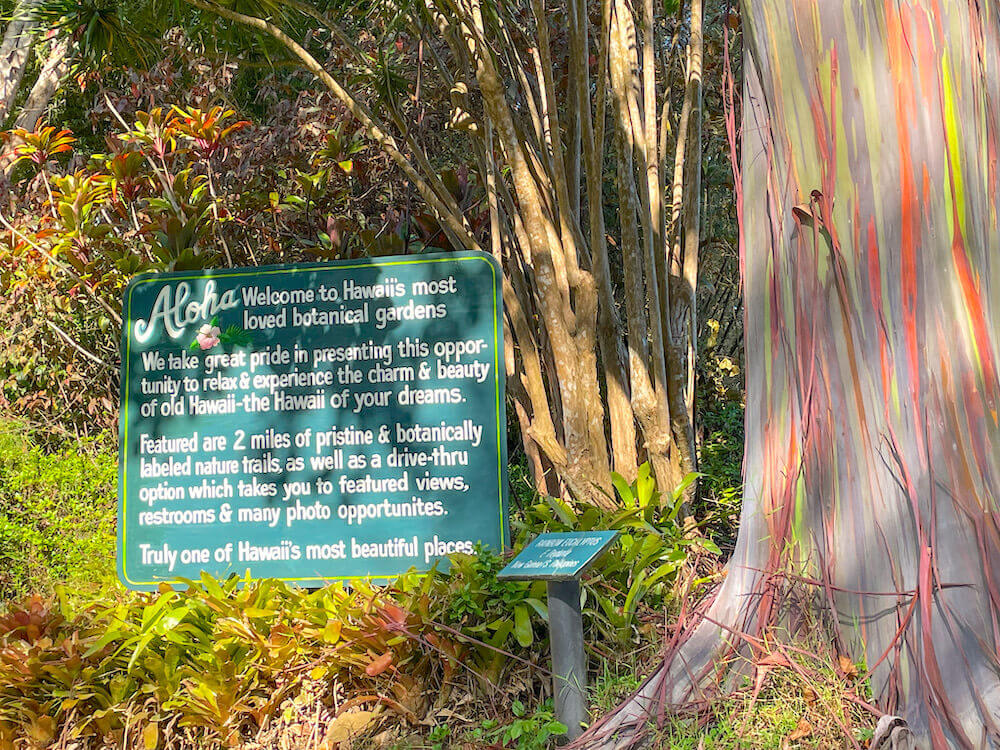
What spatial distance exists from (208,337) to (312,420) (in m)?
0.71

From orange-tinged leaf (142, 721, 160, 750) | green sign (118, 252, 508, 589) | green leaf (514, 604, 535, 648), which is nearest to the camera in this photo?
green leaf (514, 604, 535, 648)

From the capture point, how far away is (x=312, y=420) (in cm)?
468

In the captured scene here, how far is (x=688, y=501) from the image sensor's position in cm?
517

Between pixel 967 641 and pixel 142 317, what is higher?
pixel 142 317

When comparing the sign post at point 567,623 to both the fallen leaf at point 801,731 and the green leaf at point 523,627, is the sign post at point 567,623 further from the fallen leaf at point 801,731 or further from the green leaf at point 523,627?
the fallen leaf at point 801,731

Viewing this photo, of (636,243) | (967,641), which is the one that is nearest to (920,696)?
(967,641)

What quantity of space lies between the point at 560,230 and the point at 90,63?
3.81 metres

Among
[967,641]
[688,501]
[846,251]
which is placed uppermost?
[846,251]

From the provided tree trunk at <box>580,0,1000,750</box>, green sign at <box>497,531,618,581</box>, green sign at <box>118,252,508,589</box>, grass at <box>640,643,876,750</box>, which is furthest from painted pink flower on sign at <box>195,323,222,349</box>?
grass at <box>640,643,876,750</box>

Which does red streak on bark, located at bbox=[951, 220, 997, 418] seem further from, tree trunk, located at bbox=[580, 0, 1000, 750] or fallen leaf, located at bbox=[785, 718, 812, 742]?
fallen leaf, located at bbox=[785, 718, 812, 742]

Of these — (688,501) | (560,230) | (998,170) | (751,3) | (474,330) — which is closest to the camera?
(998,170)

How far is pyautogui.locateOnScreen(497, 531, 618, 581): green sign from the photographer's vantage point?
10.4ft

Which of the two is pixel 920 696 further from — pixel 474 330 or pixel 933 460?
pixel 474 330

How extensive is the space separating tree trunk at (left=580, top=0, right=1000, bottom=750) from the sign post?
0.24 metres
